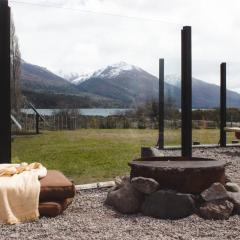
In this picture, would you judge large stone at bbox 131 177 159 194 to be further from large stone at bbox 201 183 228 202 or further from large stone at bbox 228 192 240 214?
large stone at bbox 228 192 240 214

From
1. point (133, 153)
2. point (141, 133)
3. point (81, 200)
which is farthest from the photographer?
point (141, 133)

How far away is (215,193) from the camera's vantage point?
5.22 meters

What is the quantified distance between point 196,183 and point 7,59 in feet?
9.07

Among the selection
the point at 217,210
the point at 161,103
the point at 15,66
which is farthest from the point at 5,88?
the point at 161,103

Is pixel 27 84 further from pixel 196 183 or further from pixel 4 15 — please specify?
pixel 196 183

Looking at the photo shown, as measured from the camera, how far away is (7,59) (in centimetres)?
641

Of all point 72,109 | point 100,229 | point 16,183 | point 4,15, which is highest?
point 4,15

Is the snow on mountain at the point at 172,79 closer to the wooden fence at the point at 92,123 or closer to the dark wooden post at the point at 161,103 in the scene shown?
the dark wooden post at the point at 161,103

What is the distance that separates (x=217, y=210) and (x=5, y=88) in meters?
2.94

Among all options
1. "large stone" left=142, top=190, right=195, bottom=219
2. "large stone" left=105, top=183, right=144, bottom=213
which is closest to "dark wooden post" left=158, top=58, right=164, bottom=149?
"large stone" left=105, top=183, right=144, bottom=213

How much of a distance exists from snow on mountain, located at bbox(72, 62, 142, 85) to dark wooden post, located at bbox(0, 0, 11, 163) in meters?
3.72

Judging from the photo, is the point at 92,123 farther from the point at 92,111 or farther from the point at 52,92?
the point at 52,92

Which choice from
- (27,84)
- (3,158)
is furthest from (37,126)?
(3,158)

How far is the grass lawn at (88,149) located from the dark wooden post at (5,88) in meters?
1.25
